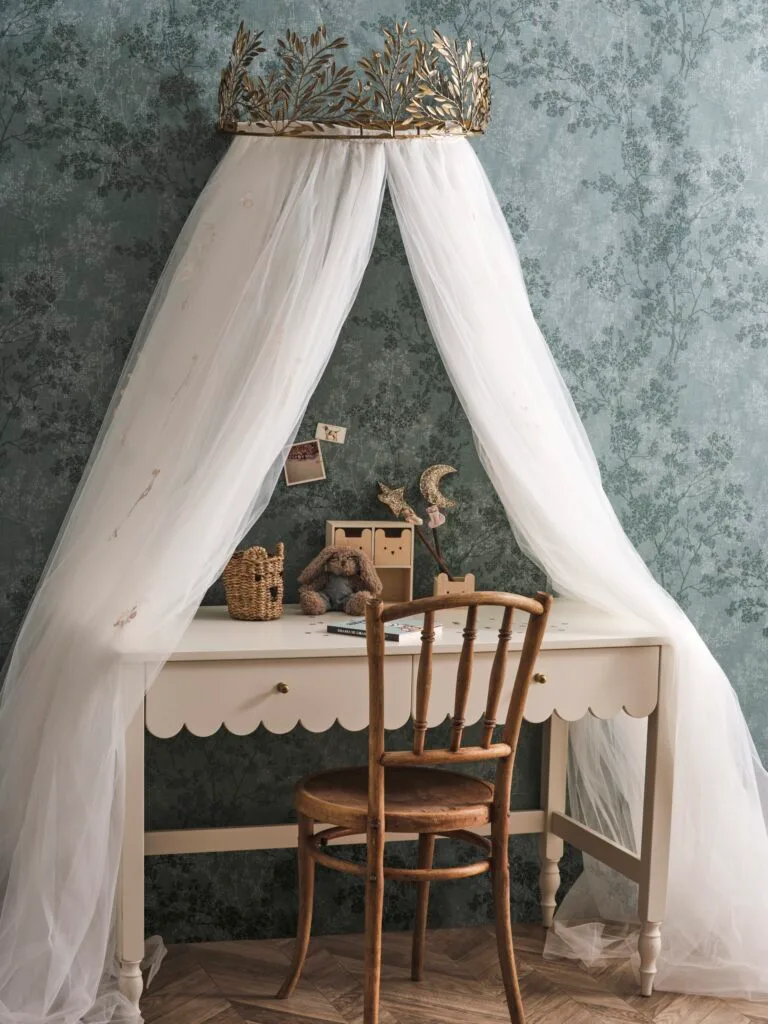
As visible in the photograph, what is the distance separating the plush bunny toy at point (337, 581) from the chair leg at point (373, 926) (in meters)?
0.65

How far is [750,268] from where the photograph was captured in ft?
11.3

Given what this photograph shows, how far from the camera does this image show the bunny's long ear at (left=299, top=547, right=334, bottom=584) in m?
2.99

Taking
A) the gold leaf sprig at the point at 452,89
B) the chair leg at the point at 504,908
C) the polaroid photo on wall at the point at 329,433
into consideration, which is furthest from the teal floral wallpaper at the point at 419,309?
the chair leg at the point at 504,908

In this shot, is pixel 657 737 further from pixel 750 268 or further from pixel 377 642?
pixel 750 268

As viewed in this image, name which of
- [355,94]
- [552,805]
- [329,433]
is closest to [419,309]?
[329,433]

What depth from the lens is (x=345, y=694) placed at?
265 centimetres

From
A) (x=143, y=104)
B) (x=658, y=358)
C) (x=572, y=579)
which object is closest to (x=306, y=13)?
(x=143, y=104)

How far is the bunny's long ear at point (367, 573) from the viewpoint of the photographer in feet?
9.76

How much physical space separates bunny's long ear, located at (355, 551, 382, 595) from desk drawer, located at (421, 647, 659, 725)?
1.14 ft

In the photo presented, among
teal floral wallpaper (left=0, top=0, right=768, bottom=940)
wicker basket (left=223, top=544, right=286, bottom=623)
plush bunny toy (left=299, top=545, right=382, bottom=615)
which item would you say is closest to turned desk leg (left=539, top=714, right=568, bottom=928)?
teal floral wallpaper (left=0, top=0, right=768, bottom=940)

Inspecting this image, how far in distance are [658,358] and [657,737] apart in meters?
1.11

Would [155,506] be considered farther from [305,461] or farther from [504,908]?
[504,908]

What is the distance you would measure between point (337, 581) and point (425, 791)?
597mm

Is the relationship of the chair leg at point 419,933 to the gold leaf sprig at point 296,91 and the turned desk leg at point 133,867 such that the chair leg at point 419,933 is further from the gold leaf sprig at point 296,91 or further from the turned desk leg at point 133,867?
the gold leaf sprig at point 296,91
